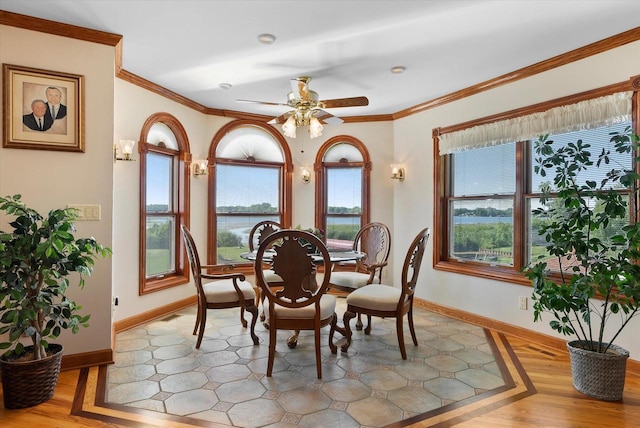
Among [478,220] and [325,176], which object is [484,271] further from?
[325,176]

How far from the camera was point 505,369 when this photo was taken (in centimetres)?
288

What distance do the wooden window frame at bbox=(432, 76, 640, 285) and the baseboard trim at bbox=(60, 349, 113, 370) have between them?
140 inches

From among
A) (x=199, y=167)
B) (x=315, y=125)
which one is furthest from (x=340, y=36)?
(x=199, y=167)

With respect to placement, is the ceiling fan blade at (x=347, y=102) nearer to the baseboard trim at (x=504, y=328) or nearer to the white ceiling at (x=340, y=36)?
the white ceiling at (x=340, y=36)

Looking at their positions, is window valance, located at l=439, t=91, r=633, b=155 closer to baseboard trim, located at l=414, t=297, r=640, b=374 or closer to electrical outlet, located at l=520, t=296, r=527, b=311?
electrical outlet, located at l=520, t=296, r=527, b=311

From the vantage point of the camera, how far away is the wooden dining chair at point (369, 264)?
388 centimetres

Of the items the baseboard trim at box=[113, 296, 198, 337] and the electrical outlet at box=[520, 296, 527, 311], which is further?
the baseboard trim at box=[113, 296, 198, 337]

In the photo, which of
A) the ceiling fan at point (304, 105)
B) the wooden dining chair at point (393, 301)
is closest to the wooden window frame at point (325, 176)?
the ceiling fan at point (304, 105)

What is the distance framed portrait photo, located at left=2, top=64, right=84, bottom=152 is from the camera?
8.64ft

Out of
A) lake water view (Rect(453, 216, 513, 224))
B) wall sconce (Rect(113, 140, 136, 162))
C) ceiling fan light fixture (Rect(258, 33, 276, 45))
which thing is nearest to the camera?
ceiling fan light fixture (Rect(258, 33, 276, 45))

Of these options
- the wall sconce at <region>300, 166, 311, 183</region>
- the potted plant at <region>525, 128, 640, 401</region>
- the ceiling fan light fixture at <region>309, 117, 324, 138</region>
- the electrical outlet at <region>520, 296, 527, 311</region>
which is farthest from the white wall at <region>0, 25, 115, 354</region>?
the electrical outlet at <region>520, 296, 527, 311</region>

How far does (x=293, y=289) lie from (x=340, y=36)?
6.50ft

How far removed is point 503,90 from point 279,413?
11.9ft

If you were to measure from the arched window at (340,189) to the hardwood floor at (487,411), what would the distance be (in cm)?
317
